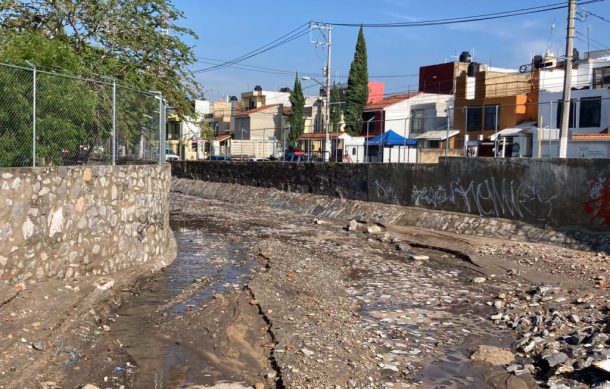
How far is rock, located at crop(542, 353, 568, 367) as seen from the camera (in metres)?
7.21

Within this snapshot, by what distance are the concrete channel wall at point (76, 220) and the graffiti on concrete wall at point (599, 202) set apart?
1147 centimetres

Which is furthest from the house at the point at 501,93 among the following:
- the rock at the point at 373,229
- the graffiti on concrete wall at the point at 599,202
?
the graffiti on concrete wall at the point at 599,202

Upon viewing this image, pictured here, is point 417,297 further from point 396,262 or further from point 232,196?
point 232,196

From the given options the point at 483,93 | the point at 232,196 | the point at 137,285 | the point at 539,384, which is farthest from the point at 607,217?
the point at 483,93

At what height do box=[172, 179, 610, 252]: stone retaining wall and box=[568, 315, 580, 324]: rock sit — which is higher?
box=[172, 179, 610, 252]: stone retaining wall

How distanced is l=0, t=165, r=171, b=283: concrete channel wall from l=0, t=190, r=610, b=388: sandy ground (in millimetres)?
386

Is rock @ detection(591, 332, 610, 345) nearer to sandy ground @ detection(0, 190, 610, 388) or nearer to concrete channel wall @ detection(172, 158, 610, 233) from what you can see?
sandy ground @ detection(0, 190, 610, 388)

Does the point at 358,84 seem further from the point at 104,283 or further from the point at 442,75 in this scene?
the point at 104,283

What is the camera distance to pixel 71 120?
1065 centimetres

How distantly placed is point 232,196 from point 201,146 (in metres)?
33.1

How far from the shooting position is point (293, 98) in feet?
250

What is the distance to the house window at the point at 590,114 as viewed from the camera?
39750 millimetres

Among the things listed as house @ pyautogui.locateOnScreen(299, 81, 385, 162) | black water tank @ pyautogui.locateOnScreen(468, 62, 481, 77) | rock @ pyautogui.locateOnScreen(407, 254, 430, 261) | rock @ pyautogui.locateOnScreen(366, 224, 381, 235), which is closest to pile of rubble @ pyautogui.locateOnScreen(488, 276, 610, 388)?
rock @ pyautogui.locateOnScreen(407, 254, 430, 261)

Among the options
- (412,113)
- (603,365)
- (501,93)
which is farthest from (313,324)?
(412,113)
